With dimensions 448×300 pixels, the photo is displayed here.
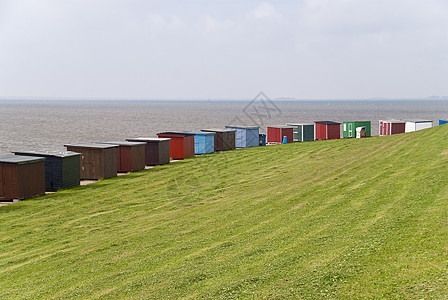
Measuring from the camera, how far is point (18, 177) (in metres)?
28.0

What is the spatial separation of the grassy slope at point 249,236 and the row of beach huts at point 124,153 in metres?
1.80

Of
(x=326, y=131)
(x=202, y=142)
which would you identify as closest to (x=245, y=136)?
(x=202, y=142)

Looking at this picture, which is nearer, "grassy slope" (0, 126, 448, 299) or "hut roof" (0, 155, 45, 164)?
"grassy slope" (0, 126, 448, 299)

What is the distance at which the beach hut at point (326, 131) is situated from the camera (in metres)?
60.1

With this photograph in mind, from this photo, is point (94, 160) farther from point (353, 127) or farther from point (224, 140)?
point (353, 127)

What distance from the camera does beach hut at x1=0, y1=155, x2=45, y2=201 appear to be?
1099 inches

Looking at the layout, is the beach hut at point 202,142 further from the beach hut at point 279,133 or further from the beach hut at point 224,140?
the beach hut at point 279,133

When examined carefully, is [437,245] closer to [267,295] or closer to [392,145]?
[267,295]

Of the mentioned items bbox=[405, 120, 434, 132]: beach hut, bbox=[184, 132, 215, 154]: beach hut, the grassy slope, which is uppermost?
bbox=[405, 120, 434, 132]: beach hut

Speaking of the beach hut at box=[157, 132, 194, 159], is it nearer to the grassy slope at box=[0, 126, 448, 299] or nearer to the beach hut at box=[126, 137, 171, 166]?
the beach hut at box=[126, 137, 171, 166]

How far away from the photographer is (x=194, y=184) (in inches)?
1242

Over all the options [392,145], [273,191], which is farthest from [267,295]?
[392,145]

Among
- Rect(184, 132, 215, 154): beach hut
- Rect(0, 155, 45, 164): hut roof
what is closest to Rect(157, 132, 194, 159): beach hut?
Rect(184, 132, 215, 154): beach hut

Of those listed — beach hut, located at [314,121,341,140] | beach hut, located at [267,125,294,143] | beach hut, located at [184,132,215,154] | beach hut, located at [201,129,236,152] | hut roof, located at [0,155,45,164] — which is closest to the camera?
hut roof, located at [0,155,45,164]
